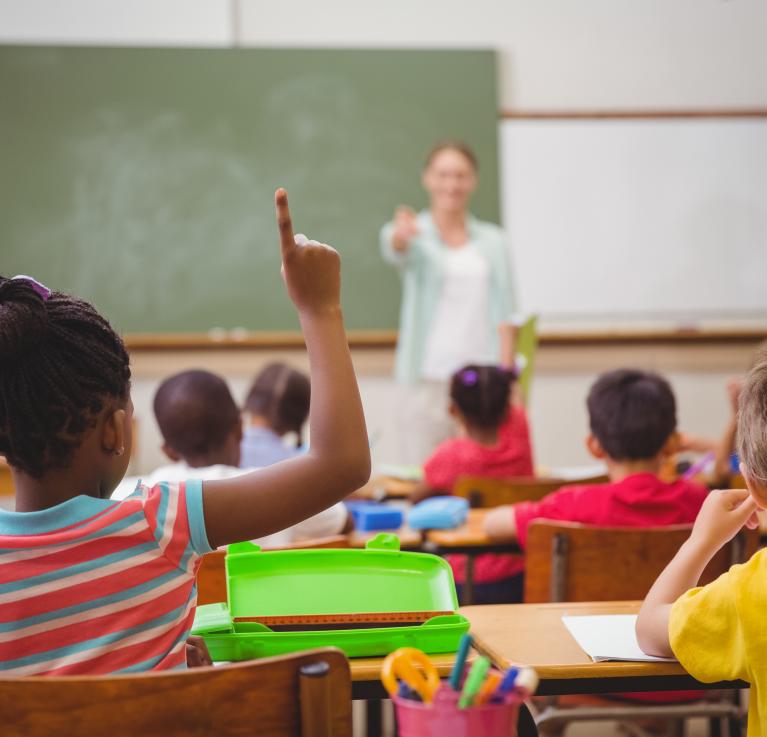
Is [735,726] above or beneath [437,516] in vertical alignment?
beneath

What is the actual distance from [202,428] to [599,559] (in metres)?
0.94

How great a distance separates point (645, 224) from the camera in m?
5.74

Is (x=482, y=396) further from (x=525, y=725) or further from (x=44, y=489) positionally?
(x=44, y=489)

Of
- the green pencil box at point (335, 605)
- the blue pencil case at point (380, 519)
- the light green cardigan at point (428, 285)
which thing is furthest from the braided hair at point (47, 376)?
the light green cardigan at point (428, 285)

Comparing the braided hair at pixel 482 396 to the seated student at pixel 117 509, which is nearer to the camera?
the seated student at pixel 117 509

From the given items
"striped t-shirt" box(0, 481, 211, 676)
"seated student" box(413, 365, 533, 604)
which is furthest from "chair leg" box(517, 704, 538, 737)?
"seated student" box(413, 365, 533, 604)

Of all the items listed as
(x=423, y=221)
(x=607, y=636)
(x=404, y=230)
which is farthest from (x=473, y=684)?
(x=423, y=221)

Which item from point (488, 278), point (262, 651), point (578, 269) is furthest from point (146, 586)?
point (578, 269)

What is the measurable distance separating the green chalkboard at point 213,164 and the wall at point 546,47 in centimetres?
14

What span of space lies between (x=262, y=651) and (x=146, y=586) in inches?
7.8

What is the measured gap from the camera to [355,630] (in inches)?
46.9

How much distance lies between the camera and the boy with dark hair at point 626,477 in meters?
2.14

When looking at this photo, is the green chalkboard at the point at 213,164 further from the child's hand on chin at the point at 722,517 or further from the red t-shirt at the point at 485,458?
the child's hand on chin at the point at 722,517

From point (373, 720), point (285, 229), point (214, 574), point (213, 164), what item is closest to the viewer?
point (285, 229)
